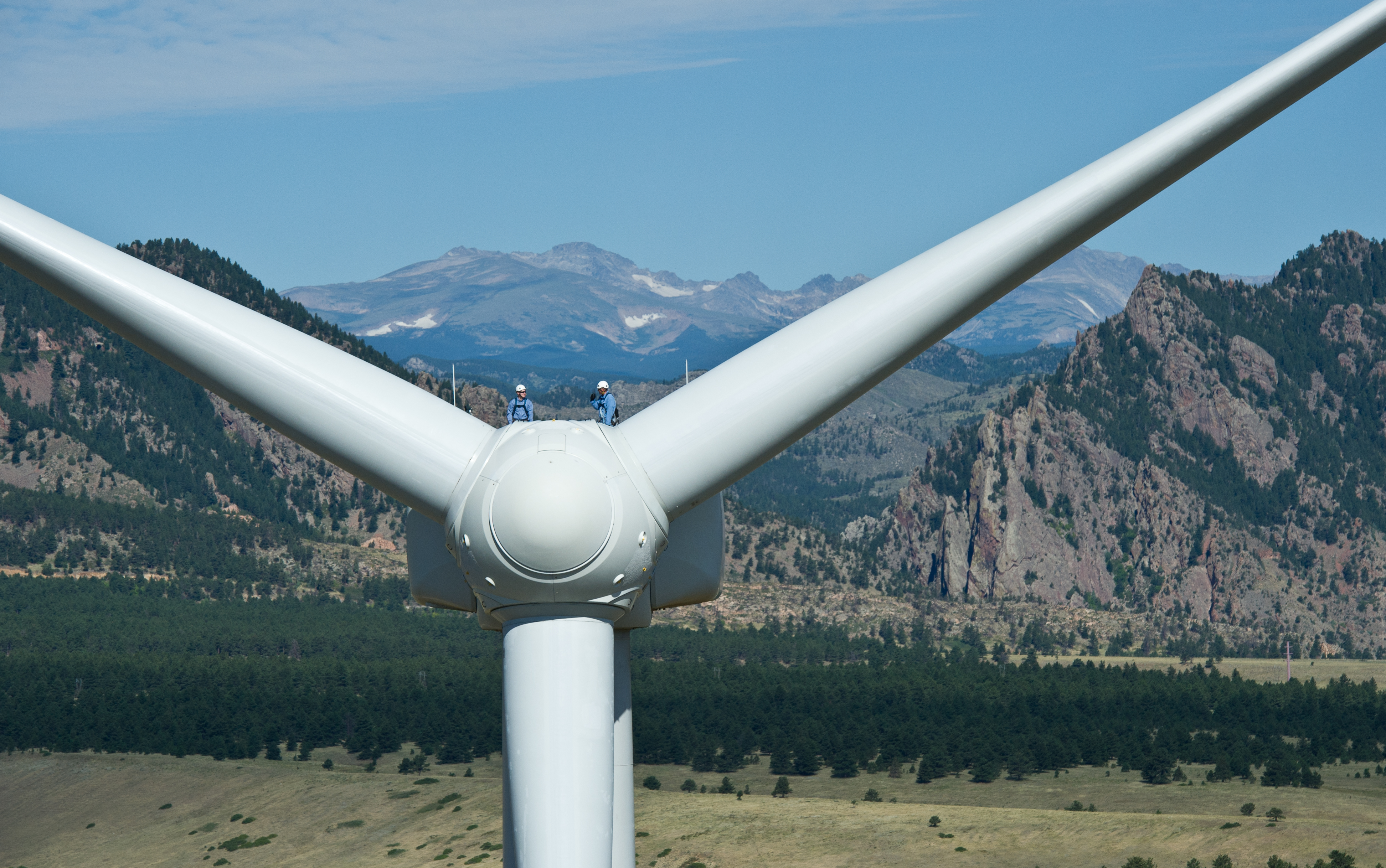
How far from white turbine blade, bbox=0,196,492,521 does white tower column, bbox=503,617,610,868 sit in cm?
202

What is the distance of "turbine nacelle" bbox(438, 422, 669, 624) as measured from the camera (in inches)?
666

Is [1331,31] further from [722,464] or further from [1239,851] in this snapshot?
[1239,851]

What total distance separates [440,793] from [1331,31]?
18866 centimetres

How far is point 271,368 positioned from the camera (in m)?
18.4

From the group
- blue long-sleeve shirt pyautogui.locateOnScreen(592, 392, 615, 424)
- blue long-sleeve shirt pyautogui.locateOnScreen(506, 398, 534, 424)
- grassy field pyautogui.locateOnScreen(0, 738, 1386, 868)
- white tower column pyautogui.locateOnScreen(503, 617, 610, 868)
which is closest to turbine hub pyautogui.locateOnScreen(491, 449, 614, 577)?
white tower column pyautogui.locateOnScreen(503, 617, 610, 868)

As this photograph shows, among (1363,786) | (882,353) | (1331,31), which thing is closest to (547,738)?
(882,353)

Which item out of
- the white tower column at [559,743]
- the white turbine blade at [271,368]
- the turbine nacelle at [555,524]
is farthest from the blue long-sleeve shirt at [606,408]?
the white tower column at [559,743]

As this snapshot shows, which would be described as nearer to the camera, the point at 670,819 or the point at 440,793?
the point at 670,819

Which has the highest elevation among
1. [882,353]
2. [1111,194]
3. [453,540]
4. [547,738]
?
[1111,194]

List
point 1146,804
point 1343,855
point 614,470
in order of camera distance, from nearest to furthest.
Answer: point 614,470 → point 1343,855 → point 1146,804

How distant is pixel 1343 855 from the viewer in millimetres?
130625

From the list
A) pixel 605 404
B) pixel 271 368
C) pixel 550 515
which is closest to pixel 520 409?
pixel 605 404

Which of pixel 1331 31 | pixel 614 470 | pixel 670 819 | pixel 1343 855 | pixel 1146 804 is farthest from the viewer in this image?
pixel 1146 804

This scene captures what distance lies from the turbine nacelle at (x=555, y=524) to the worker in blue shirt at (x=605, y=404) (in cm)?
357
